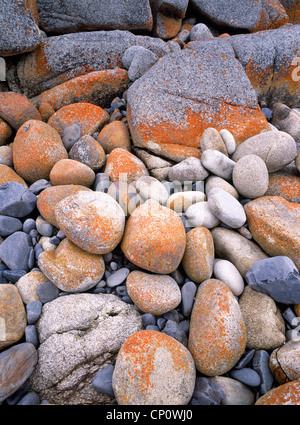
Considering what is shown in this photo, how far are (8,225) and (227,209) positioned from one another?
149cm

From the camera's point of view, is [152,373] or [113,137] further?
[113,137]

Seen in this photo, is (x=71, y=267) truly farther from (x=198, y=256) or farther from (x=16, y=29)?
(x=16, y=29)

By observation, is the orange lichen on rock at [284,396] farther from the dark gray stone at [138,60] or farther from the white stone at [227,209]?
the dark gray stone at [138,60]

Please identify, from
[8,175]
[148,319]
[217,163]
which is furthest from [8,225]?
[217,163]

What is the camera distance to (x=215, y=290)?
1627 millimetres

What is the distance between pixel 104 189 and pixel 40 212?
1.60 ft

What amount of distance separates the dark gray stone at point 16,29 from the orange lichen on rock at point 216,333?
276 cm

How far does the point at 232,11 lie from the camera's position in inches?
153

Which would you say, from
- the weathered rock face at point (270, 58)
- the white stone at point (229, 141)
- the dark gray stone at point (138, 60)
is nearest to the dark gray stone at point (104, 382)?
the white stone at point (229, 141)

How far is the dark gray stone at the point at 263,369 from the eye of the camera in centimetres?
146

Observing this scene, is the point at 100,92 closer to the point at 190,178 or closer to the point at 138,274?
the point at 190,178

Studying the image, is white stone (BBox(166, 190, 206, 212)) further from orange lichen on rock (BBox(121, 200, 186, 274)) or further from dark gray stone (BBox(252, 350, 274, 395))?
dark gray stone (BBox(252, 350, 274, 395))

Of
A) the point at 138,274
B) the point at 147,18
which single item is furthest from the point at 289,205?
the point at 147,18

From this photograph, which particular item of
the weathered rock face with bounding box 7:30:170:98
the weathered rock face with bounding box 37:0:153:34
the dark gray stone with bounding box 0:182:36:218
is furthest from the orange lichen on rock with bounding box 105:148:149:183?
the weathered rock face with bounding box 37:0:153:34
